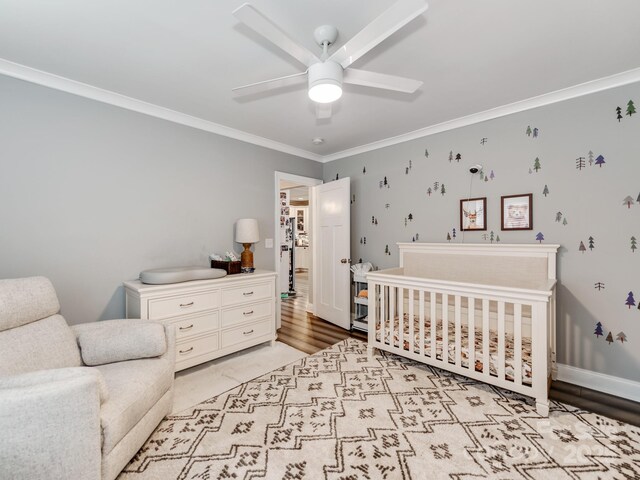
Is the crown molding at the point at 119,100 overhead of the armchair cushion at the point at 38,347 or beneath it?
overhead

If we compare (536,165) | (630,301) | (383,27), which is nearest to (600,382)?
(630,301)

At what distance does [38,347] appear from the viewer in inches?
62.4

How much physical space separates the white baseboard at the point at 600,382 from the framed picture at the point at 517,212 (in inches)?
48.4

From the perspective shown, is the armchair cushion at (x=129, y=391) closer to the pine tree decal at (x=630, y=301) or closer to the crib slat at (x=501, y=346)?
the crib slat at (x=501, y=346)

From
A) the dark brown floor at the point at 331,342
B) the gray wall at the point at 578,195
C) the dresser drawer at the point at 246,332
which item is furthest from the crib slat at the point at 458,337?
the dresser drawer at the point at 246,332

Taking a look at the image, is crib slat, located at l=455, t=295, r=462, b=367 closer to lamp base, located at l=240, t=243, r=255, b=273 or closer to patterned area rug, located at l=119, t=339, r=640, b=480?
patterned area rug, located at l=119, t=339, r=640, b=480

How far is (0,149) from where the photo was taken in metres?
2.03

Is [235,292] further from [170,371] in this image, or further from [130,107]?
[130,107]

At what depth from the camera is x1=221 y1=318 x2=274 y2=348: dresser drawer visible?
2.80m

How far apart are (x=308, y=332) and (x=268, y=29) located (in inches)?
124

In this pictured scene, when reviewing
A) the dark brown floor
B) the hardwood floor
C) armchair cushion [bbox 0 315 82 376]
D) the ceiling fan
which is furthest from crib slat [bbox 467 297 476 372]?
armchair cushion [bbox 0 315 82 376]

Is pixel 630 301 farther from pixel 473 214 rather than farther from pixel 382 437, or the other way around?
pixel 382 437

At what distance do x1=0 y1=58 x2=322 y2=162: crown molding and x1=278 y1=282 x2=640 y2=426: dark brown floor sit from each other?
235cm

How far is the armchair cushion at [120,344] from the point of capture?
176cm
